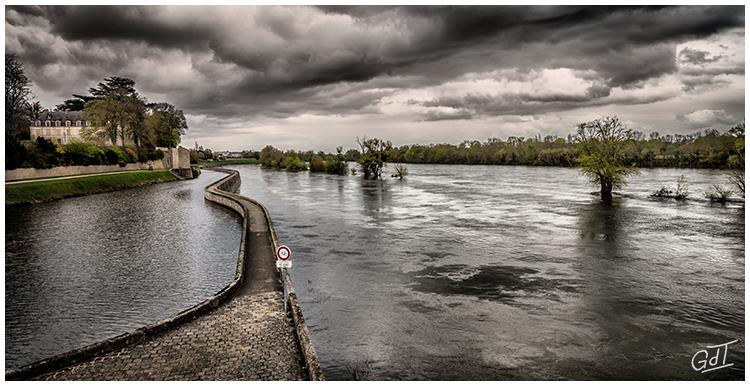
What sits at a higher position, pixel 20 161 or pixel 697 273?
pixel 20 161

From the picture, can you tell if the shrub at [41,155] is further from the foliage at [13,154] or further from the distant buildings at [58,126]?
the distant buildings at [58,126]

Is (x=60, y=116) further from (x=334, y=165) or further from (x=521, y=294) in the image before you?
(x=521, y=294)

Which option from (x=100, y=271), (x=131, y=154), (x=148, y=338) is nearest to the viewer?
(x=148, y=338)

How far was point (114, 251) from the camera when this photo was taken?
22.8 metres

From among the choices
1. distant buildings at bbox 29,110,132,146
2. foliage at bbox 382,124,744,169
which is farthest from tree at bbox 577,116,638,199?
distant buildings at bbox 29,110,132,146

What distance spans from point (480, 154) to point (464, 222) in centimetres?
13477

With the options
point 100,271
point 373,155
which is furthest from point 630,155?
point 100,271

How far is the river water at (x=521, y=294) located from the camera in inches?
445

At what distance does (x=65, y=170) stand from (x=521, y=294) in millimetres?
58136

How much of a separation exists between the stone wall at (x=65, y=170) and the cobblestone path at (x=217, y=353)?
44.8 meters

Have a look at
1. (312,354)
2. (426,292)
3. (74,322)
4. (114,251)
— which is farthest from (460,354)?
(114,251)

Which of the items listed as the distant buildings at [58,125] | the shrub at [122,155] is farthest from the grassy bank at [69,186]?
the distant buildings at [58,125]

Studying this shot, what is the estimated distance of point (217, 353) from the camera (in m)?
10.0
